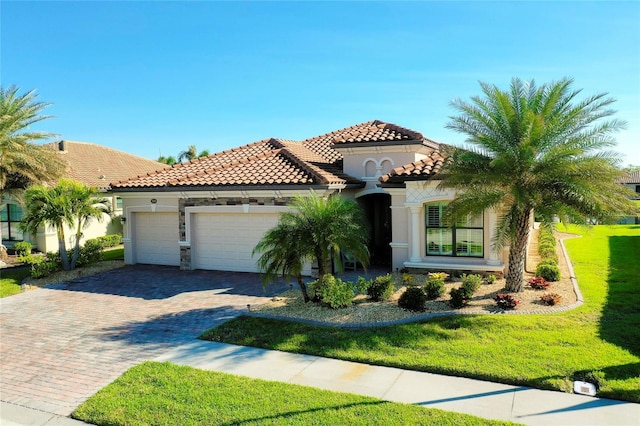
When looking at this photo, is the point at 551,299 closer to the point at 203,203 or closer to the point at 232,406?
the point at 232,406

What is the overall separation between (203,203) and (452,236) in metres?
8.93

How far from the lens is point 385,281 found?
12789mm

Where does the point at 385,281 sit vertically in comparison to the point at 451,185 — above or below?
below

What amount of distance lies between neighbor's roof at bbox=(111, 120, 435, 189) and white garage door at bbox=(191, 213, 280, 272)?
4.30 feet

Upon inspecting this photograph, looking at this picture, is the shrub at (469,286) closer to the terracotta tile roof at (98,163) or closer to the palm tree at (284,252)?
the palm tree at (284,252)

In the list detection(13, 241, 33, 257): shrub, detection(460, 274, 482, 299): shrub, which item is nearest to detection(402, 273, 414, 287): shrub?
detection(460, 274, 482, 299): shrub

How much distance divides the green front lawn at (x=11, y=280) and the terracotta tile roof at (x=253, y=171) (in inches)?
188

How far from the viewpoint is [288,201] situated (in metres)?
16.5

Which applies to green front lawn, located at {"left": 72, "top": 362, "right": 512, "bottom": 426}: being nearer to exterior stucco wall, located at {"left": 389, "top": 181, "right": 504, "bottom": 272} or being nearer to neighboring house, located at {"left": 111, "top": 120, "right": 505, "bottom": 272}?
neighboring house, located at {"left": 111, "top": 120, "right": 505, "bottom": 272}

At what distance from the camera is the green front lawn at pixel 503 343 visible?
793cm

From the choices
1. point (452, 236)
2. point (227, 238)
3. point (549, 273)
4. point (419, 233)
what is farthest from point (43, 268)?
point (549, 273)

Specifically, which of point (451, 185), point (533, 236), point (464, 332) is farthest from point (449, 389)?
point (533, 236)

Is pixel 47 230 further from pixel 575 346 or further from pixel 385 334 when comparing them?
pixel 575 346

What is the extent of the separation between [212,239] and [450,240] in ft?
28.3
